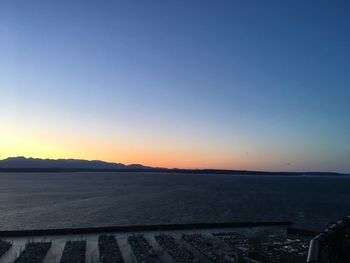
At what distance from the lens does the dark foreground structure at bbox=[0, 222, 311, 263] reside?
4481 centimetres

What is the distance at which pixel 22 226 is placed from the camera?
68188 millimetres

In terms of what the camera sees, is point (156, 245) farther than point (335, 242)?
Yes

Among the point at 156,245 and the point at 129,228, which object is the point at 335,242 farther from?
the point at 129,228

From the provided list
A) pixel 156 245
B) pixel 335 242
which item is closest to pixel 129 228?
pixel 156 245

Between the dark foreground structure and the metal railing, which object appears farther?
the dark foreground structure

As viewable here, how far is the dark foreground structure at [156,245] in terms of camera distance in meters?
44.8

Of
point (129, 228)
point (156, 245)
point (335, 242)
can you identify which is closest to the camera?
point (335, 242)

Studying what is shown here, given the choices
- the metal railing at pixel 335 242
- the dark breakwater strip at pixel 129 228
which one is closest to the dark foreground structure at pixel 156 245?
the dark breakwater strip at pixel 129 228

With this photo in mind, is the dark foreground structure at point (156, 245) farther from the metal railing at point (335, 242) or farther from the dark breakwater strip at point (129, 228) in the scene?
the metal railing at point (335, 242)

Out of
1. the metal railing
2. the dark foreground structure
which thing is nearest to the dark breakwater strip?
the dark foreground structure

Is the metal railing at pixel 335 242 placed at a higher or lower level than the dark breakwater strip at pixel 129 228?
higher

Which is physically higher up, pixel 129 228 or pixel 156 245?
pixel 129 228

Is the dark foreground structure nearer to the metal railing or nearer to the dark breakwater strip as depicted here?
the dark breakwater strip

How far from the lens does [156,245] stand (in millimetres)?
52531
